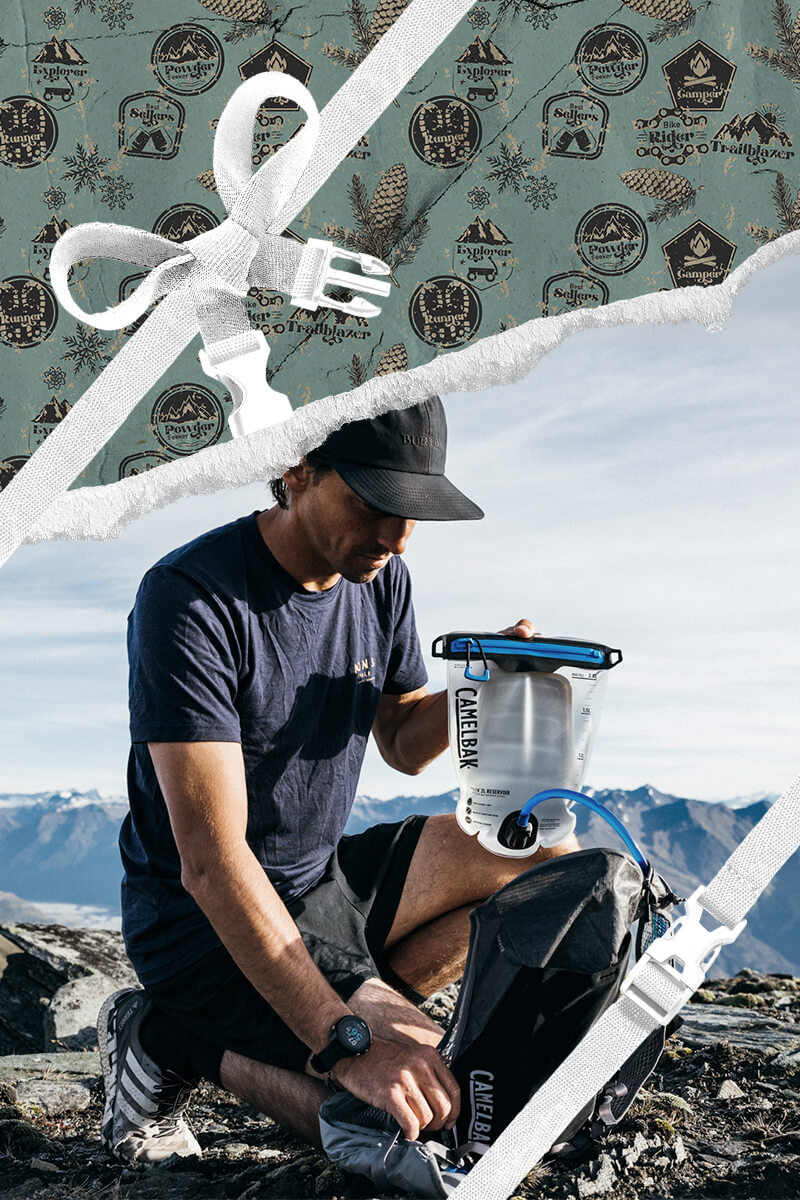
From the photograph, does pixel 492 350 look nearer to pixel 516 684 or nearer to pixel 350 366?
pixel 350 366

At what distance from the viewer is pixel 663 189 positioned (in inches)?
48.1

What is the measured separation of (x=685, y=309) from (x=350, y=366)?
371 millimetres

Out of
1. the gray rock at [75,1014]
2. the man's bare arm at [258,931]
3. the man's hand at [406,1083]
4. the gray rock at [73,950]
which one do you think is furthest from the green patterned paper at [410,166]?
the gray rock at [73,950]

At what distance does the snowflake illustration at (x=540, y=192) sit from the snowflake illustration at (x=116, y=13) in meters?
0.50

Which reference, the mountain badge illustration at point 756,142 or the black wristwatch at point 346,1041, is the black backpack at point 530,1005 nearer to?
the black wristwatch at point 346,1041

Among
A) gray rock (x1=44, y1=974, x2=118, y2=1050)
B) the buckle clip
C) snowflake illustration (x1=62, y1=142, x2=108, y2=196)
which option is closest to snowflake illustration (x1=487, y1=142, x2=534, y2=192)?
snowflake illustration (x1=62, y1=142, x2=108, y2=196)

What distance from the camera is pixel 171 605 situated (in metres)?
1.36

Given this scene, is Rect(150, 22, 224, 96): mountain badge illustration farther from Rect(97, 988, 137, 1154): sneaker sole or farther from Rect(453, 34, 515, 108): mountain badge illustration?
Rect(97, 988, 137, 1154): sneaker sole

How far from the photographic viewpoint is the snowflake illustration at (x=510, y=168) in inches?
48.2

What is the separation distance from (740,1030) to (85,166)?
1.83 metres

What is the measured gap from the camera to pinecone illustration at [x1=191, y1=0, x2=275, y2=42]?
4.16ft

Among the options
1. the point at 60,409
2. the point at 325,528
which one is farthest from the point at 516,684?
the point at 60,409

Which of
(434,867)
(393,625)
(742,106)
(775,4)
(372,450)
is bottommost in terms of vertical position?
(434,867)

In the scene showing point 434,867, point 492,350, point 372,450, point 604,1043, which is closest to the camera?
point 604,1043
